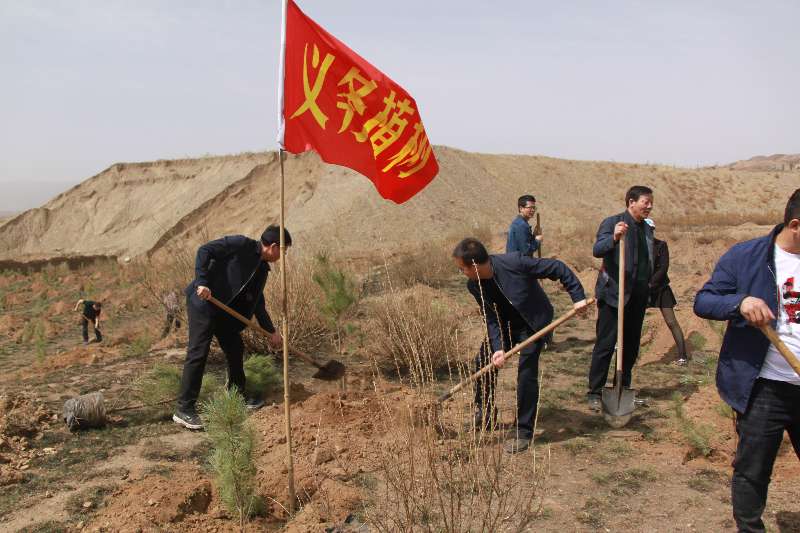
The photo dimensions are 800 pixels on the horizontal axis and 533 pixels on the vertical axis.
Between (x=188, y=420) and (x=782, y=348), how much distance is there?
13.1 ft

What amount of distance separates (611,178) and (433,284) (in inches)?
996

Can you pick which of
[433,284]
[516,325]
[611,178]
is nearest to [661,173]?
[611,178]

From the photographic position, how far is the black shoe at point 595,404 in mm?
4910

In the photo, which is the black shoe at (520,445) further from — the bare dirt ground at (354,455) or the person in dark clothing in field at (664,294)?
the person in dark clothing in field at (664,294)

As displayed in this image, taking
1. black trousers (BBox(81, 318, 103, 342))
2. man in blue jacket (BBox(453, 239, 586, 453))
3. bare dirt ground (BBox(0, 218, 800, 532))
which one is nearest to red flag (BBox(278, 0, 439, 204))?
man in blue jacket (BBox(453, 239, 586, 453))

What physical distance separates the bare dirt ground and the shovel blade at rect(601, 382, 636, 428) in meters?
0.09

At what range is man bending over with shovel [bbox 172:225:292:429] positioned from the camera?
4.77 m

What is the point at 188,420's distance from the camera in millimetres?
4734

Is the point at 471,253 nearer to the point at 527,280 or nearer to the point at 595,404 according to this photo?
the point at 527,280

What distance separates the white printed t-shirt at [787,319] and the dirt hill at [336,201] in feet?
53.2

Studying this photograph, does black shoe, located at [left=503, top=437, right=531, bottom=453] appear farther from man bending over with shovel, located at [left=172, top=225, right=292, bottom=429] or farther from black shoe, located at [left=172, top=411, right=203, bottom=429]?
black shoe, located at [left=172, top=411, right=203, bottom=429]

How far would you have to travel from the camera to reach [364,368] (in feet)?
20.8

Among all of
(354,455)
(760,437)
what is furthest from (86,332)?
(760,437)

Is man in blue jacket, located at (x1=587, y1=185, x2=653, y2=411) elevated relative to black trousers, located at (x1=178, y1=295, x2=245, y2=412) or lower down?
elevated
